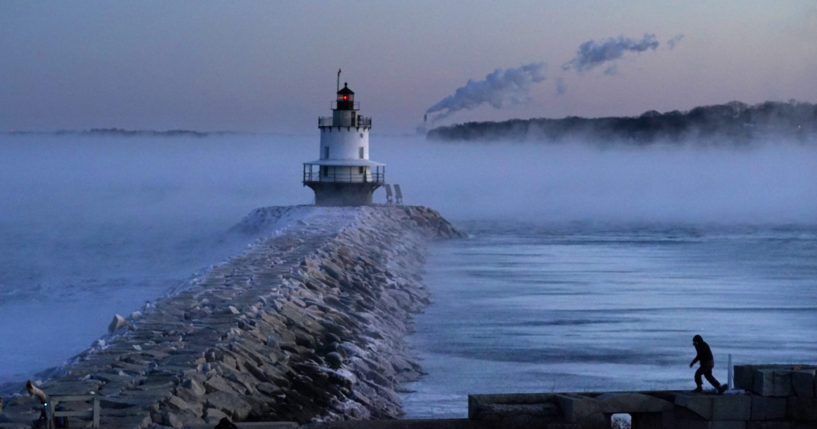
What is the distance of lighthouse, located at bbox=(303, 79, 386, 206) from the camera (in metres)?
→ 44.6

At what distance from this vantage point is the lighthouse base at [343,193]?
4541cm

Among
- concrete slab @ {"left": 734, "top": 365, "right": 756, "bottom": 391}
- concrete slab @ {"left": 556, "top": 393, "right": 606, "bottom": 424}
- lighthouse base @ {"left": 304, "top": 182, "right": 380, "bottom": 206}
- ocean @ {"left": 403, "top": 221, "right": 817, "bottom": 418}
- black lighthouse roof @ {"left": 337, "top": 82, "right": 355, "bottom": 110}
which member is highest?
black lighthouse roof @ {"left": 337, "top": 82, "right": 355, "bottom": 110}

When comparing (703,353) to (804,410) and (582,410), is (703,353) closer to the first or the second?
(804,410)

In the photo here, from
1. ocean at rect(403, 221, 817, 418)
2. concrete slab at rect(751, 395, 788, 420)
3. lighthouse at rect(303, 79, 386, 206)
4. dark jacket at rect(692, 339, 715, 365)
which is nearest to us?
concrete slab at rect(751, 395, 788, 420)

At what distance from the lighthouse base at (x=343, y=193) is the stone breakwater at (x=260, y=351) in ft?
62.1

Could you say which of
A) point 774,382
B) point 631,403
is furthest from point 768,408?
point 631,403

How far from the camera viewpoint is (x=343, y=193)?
4566cm

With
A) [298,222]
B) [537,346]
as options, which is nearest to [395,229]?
[298,222]

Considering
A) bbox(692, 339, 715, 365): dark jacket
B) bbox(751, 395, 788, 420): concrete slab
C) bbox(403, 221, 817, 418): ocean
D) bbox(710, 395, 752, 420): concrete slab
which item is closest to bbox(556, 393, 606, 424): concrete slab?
bbox(710, 395, 752, 420): concrete slab

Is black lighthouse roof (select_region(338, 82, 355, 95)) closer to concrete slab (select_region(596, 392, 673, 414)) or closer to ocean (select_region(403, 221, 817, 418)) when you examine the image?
ocean (select_region(403, 221, 817, 418))

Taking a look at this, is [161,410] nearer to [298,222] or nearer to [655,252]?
[298,222]

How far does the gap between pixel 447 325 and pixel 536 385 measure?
21.1 feet

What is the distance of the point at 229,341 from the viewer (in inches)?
521

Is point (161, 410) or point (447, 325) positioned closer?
point (161, 410)
